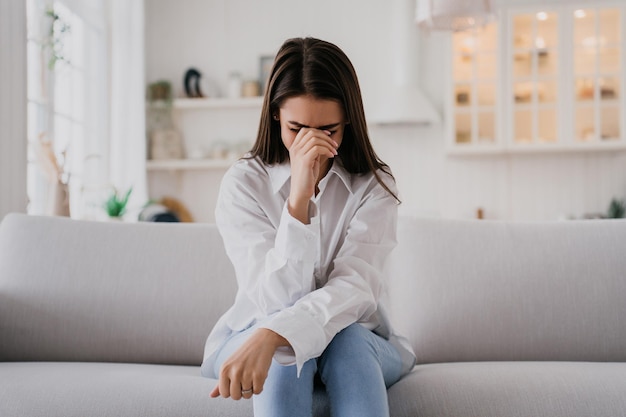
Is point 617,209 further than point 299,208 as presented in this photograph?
Yes

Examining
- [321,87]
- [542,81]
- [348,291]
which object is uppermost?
[542,81]

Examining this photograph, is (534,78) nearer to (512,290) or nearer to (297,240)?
(512,290)

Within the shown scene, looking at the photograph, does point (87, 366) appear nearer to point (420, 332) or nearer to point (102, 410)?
point (102, 410)

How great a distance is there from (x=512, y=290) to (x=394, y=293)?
32cm

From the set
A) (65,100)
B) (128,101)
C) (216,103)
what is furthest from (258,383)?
(216,103)

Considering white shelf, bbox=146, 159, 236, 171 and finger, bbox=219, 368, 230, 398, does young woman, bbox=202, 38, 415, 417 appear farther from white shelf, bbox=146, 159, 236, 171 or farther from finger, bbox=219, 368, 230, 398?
white shelf, bbox=146, 159, 236, 171

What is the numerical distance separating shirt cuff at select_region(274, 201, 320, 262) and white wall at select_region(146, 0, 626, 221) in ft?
12.2

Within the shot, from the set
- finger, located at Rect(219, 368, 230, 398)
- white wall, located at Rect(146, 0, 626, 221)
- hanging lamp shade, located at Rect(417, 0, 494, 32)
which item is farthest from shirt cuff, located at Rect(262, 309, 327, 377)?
white wall, located at Rect(146, 0, 626, 221)

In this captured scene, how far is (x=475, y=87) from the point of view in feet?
16.6

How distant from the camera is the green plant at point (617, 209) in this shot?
5016 mm

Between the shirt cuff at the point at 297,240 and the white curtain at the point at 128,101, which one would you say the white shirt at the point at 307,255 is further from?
the white curtain at the point at 128,101

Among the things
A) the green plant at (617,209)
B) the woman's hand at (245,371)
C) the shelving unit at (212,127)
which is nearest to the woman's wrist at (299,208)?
the woman's hand at (245,371)

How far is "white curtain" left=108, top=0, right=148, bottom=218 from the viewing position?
483cm

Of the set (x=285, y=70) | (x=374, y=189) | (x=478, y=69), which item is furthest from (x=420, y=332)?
(x=478, y=69)
